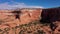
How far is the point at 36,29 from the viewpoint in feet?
77.3

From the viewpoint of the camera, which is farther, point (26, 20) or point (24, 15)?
point (26, 20)

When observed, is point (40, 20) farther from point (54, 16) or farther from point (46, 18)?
point (54, 16)

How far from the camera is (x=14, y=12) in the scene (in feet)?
98.1

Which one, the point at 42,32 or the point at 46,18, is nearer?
the point at 42,32

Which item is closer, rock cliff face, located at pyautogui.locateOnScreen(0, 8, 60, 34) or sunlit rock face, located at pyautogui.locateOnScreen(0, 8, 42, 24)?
rock cliff face, located at pyautogui.locateOnScreen(0, 8, 60, 34)

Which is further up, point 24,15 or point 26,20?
point 24,15

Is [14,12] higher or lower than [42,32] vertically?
higher

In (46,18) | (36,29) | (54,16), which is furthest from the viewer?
(46,18)

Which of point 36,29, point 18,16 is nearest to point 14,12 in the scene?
point 18,16

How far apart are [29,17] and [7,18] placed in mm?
3625

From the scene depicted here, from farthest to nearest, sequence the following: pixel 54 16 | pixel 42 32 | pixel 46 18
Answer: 1. pixel 46 18
2. pixel 54 16
3. pixel 42 32

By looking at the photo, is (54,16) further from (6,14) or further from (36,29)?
(6,14)

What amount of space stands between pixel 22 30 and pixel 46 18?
6.07m

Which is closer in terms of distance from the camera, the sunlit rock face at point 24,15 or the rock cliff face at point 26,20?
the rock cliff face at point 26,20
